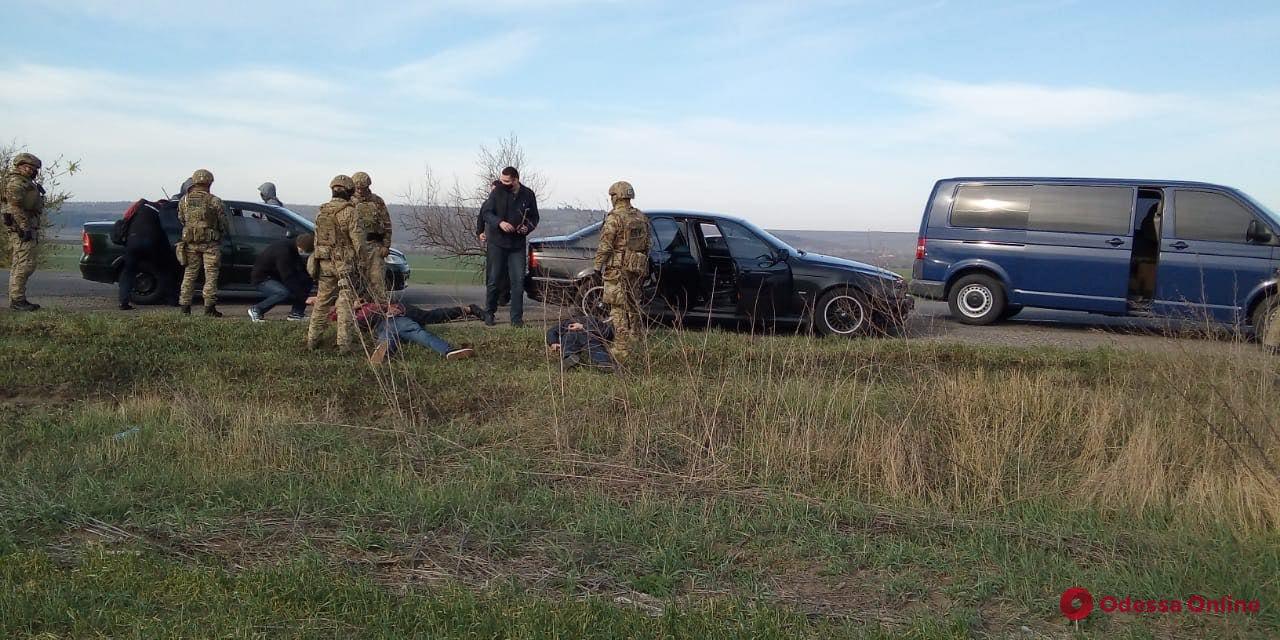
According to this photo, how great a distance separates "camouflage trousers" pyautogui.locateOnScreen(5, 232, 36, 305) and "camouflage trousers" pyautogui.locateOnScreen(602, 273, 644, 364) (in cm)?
649

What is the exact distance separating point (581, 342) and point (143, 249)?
6388 mm

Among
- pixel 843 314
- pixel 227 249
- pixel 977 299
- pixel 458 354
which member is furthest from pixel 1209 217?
pixel 227 249

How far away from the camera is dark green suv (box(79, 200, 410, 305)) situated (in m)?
12.2

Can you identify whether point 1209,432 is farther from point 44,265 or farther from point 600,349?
point 44,265

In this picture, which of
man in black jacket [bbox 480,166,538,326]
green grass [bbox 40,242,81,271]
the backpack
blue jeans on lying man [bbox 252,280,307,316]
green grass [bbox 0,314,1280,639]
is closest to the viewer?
green grass [bbox 0,314,1280,639]

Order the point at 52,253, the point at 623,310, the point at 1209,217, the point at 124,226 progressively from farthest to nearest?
the point at 52,253, the point at 124,226, the point at 1209,217, the point at 623,310

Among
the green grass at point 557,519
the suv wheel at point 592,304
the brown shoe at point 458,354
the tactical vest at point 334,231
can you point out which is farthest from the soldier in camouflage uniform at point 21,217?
the suv wheel at point 592,304

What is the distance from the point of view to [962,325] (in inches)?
495

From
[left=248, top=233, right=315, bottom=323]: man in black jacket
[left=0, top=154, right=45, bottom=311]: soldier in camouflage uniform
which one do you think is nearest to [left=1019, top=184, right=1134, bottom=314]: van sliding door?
[left=248, top=233, right=315, bottom=323]: man in black jacket

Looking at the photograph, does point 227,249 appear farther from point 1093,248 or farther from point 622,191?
point 1093,248

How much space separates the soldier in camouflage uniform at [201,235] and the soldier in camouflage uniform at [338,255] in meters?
2.57

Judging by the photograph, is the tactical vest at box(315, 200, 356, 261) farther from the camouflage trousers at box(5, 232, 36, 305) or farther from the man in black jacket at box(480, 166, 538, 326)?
the camouflage trousers at box(5, 232, 36, 305)

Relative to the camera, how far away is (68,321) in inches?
393

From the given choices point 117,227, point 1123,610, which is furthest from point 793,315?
point 117,227
